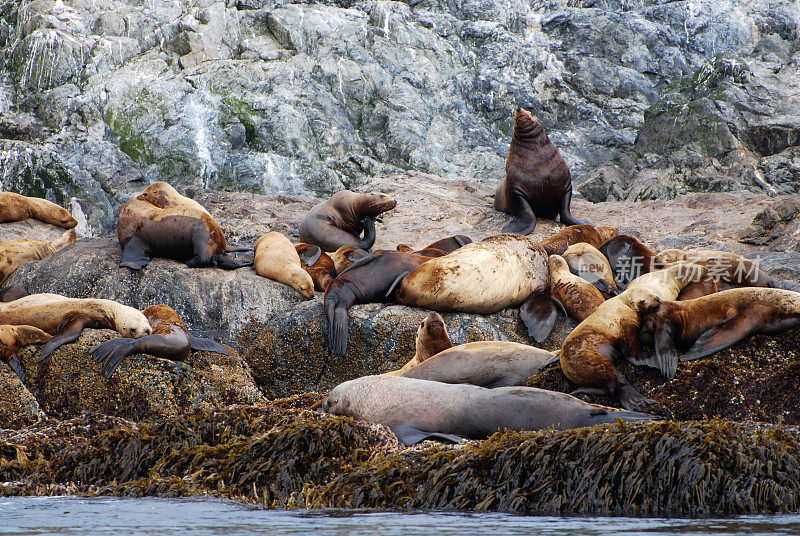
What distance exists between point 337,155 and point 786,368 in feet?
44.1

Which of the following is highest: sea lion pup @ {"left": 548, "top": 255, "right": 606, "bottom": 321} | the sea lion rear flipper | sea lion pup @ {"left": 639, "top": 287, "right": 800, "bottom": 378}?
sea lion pup @ {"left": 639, "top": 287, "right": 800, "bottom": 378}

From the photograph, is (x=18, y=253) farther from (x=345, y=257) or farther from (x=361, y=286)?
(x=361, y=286)

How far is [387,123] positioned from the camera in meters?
18.0

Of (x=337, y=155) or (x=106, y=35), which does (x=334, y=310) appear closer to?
(x=337, y=155)

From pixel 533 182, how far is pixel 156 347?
6562mm

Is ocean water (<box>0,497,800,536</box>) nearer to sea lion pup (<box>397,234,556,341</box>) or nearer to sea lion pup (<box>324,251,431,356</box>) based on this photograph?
sea lion pup (<box>324,251,431,356</box>)

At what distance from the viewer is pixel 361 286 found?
23.4 feet

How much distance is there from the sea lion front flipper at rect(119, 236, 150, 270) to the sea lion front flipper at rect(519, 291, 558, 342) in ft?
12.0

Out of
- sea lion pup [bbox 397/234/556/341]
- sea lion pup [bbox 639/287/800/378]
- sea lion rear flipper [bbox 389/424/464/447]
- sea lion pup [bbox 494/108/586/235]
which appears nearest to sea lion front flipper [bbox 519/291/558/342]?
sea lion pup [bbox 397/234/556/341]

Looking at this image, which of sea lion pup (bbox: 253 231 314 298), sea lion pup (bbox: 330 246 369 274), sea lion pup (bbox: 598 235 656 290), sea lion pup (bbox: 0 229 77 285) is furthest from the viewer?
sea lion pup (bbox: 0 229 77 285)

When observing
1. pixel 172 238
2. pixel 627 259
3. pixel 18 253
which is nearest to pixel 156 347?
pixel 172 238

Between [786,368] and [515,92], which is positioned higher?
[786,368]

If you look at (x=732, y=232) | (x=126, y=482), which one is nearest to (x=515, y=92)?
(x=732, y=232)

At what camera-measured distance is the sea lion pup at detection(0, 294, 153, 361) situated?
6.46m
